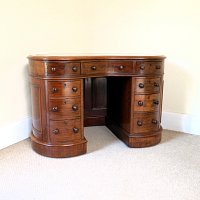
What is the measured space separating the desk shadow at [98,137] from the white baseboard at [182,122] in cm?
67

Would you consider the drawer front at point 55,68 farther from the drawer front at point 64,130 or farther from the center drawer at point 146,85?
the center drawer at point 146,85

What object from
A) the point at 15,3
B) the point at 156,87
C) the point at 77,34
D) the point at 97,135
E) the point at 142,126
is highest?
the point at 15,3

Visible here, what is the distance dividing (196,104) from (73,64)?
143 centimetres

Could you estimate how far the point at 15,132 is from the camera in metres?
2.34

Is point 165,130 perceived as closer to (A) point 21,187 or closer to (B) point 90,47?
(B) point 90,47

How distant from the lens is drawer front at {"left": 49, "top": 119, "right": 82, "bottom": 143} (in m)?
2.02

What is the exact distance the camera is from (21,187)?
5.39 feet

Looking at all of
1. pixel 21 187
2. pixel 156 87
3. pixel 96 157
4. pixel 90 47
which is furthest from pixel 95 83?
pixel 21 187

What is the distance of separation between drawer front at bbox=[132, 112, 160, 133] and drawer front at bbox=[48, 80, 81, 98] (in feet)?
2.03

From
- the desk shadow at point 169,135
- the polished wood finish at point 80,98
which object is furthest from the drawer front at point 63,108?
the desk shadow at point 169,135

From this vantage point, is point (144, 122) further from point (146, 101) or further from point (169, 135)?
point (169, 135)

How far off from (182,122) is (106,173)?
125 cm

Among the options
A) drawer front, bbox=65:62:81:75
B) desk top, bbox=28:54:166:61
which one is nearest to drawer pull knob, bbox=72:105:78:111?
drawer front, bbox=65:62:81:75

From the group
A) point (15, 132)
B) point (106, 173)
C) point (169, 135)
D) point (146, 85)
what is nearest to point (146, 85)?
point (146, 85)
